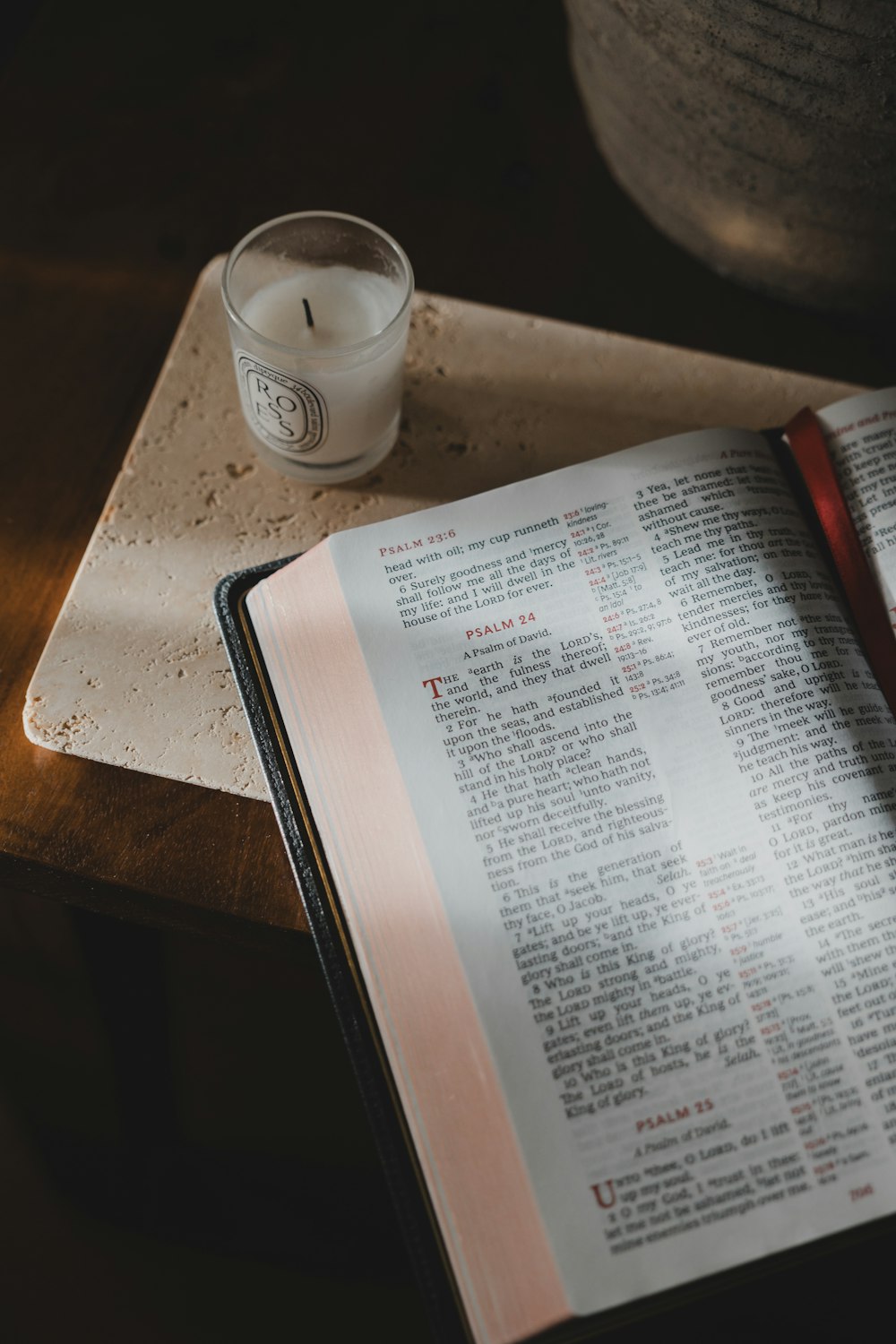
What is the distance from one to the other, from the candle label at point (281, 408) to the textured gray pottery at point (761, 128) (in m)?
0.23

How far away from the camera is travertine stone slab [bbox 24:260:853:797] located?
1.59 feet

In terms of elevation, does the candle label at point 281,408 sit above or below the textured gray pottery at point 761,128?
below

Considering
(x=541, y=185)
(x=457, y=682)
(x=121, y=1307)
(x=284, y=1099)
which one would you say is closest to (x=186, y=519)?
(x=457, y=682)

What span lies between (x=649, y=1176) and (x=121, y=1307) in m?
0.56

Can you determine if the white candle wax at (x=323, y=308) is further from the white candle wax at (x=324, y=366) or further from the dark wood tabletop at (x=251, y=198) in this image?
the dark wood tabletop at (x=251, y=198)

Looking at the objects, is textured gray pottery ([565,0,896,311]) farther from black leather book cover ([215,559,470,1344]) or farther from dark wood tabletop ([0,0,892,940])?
black leather book cover ([215,559,470,1344])

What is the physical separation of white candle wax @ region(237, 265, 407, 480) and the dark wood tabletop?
0.10 metres

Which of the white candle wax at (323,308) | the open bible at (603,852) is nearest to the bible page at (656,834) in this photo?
the open bible at (603,852)

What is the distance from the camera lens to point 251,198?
646mm

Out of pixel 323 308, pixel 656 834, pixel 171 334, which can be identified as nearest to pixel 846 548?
pixel 656 834

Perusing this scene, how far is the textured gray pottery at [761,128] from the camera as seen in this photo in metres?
0.45

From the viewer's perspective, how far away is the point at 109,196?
64cm

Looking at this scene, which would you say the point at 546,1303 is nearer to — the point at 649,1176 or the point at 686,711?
the point at 649,1176

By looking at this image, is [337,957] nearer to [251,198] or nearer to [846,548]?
[846,548]
